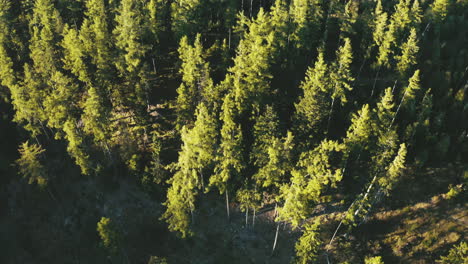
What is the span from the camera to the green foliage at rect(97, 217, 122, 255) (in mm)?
36969

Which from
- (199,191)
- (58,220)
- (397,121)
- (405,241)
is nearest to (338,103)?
(397,121)

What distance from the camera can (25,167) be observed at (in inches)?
1655

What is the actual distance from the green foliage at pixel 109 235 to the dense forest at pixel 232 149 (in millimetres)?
173

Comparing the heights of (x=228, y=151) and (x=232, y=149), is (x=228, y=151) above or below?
below

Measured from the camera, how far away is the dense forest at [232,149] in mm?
37531

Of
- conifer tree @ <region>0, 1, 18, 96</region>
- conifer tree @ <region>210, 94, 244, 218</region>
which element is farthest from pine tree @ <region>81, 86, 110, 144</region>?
conifer tree @ <region>210, 94, 244, 218</region>

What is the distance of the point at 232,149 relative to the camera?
34.3m

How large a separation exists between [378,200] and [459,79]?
23.8 meters

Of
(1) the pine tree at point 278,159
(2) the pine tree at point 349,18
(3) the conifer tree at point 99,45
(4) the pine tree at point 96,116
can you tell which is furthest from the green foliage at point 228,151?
(2) the pine tree at point 349,18

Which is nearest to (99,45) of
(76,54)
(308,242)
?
(76,54)

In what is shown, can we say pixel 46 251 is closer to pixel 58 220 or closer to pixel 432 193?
pixel 58 220

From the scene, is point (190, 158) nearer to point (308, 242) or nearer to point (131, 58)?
point (308, 242)

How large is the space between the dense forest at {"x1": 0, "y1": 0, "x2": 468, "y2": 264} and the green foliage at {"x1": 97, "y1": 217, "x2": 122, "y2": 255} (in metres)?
0.17

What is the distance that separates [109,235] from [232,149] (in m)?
17.0
